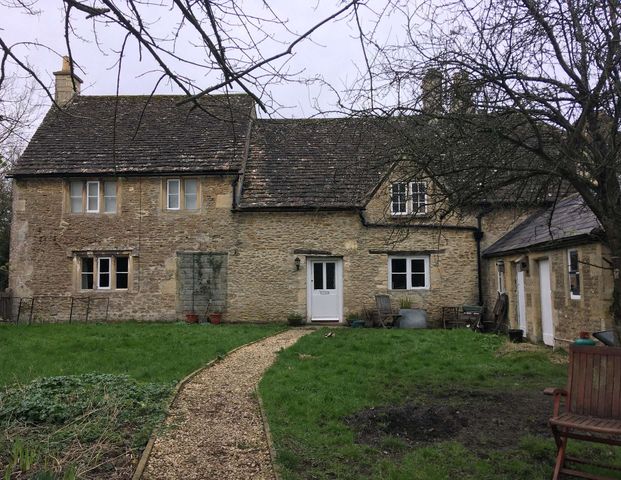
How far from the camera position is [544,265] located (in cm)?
1360

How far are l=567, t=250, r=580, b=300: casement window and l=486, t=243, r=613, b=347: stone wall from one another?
3.1 inches

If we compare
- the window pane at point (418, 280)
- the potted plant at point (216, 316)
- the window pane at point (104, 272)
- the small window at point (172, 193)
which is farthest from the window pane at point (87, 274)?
the window pane at point (418, 280)

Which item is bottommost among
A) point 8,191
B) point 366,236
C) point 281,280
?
point 281,280

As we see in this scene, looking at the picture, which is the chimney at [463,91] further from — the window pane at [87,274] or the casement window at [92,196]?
the window pane at [87,274]

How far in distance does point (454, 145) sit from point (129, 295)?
48.0 ft

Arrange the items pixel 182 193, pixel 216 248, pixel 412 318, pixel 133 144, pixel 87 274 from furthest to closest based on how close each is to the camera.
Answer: pixel 133 144
pixel 87 274
pixel 182 193
pixel 216 248
pixel 412 318

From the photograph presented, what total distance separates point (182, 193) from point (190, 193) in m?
0.27

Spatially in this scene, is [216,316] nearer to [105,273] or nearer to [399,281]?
[105,273]

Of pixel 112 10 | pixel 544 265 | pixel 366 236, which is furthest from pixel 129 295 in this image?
pixel 112 10

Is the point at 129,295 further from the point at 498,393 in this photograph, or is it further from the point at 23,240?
the point at 498,393

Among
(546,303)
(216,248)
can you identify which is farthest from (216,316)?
(546,303)

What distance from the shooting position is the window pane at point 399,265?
1833 centimetres

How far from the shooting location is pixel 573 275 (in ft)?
39.1

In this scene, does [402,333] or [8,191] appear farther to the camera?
[8,191]
